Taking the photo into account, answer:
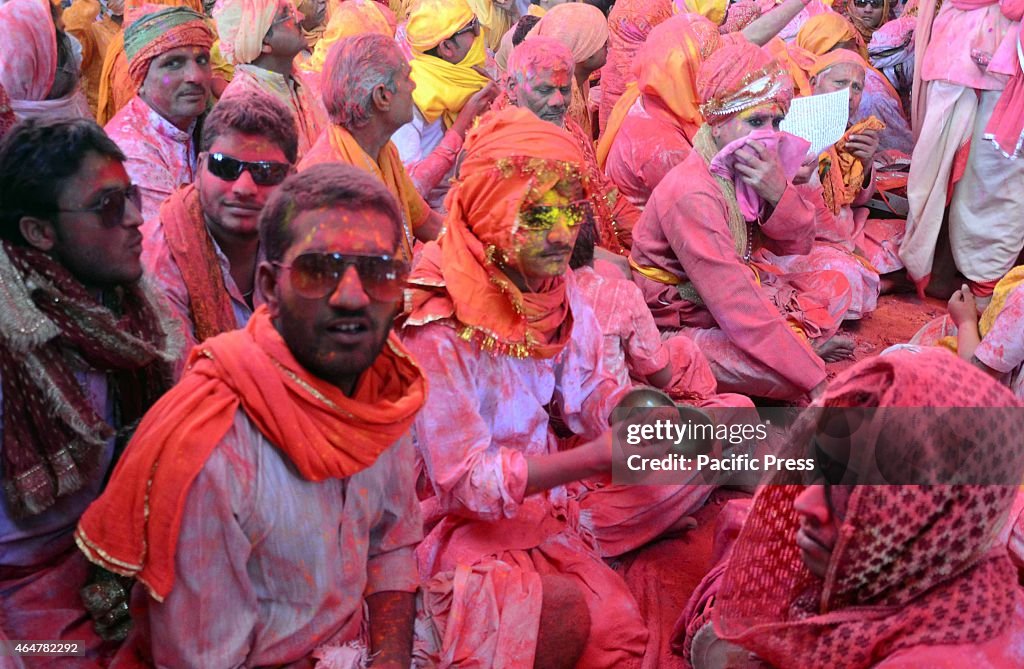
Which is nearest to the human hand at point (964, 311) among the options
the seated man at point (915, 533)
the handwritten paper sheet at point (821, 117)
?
the handwritten paper sheet at point (821, 117)

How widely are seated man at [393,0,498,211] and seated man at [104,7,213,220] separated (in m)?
1.88

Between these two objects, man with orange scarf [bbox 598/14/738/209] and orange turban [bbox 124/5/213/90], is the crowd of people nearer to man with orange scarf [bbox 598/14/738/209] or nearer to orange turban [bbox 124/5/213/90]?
orange turban [bbox 124/5/213/90]

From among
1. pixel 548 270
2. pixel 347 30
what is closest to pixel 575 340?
pixel 548 270

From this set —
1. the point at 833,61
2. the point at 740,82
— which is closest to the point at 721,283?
the point at 740,82

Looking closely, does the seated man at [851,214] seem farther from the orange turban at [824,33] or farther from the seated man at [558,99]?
the seated man at [558,99]

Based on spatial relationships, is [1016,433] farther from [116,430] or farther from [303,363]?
[116,430]

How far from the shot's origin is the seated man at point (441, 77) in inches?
244

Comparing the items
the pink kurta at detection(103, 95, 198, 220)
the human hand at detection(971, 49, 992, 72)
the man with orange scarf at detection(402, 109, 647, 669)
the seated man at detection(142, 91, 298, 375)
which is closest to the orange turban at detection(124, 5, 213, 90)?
the pink kurta at detection(103, 95, 198, 220)

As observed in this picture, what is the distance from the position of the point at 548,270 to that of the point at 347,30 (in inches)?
173

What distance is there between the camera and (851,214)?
6.61 m

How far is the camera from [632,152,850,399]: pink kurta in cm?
423

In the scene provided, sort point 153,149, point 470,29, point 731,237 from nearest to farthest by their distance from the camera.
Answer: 1. point 153,149
2. point 731,237
3. point 470,29

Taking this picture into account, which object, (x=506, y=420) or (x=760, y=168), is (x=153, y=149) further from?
(x=760, y=168)

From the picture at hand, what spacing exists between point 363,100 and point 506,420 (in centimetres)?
184
